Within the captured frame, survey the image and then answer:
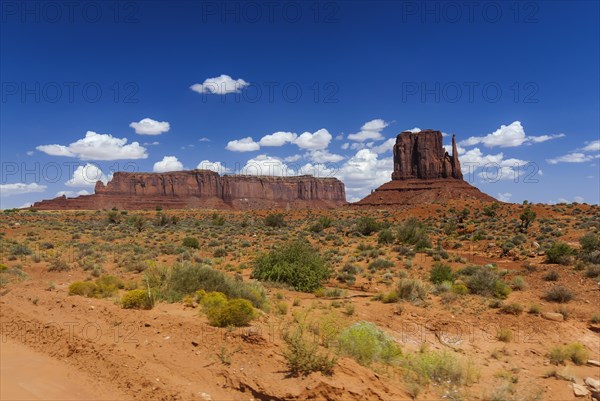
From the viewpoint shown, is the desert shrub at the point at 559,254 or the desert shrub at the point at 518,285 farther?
the desert shrub at the point at 559,254

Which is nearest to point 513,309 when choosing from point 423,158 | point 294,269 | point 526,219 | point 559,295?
point 559,295

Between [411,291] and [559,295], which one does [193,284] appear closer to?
[411,291]

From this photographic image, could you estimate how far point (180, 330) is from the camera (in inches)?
313

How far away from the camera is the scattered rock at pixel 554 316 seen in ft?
38.1

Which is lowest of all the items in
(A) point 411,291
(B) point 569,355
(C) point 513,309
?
(B) point 569,355

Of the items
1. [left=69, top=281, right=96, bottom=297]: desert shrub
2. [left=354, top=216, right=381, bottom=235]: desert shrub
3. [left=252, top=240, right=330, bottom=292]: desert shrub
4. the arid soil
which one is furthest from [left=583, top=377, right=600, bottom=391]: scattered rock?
[left=354, top=216, right=381, bottom=235]: desert shrub

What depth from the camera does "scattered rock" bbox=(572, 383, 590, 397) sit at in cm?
728

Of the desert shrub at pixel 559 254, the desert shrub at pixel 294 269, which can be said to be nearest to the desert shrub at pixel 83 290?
the desert shrub at pixel 294 269

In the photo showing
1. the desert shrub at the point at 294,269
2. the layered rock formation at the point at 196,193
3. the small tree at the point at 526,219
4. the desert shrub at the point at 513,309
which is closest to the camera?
the desert shrub at the point at 513,309

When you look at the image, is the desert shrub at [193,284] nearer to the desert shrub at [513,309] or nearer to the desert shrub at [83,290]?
the desert shrub at [83,290]

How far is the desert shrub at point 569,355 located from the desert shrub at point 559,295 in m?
4.86

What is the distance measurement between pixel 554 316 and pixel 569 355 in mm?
3082

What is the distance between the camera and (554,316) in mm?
11711

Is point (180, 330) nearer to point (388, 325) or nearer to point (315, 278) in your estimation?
point (388, 325)
